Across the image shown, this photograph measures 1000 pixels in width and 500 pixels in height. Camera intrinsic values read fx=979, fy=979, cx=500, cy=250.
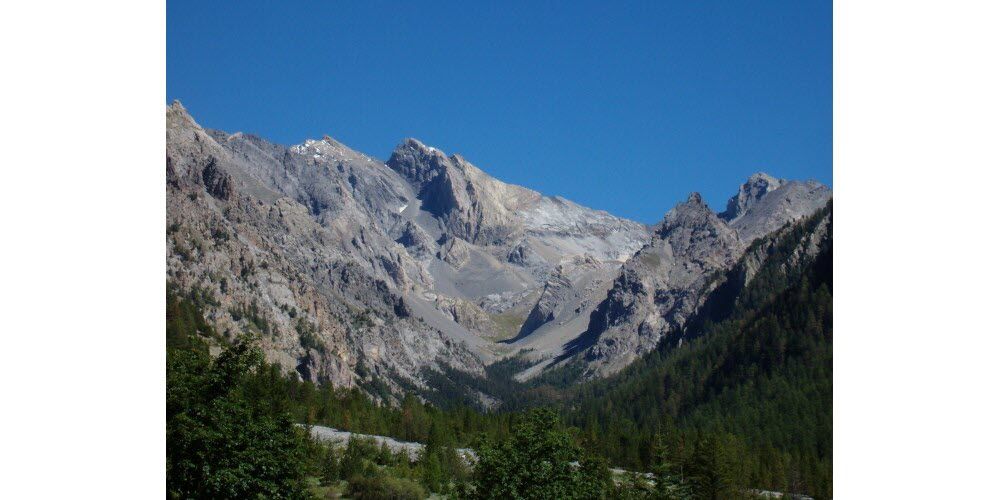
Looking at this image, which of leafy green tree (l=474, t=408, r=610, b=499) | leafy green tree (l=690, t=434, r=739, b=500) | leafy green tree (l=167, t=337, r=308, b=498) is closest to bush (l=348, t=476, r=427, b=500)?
leafy green tree (l=474, t=408, r=610, b=499)

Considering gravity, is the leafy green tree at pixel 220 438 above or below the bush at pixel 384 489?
above

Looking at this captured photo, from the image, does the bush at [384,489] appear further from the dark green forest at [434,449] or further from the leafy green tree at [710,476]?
the leafy green tree at [710,476]

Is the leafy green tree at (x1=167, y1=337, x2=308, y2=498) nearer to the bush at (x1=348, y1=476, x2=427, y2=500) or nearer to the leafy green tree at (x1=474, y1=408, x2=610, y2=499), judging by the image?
the leafy green tree at (x1=474, y1=408, x2=610, y2=499)

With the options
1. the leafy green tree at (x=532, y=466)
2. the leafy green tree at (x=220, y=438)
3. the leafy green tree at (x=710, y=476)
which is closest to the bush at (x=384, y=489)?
the leafy green tree at (x=532, y=466)

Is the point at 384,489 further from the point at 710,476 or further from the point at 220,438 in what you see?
the point at 220,438

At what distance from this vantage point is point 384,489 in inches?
2714

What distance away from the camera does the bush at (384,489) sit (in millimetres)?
69000
